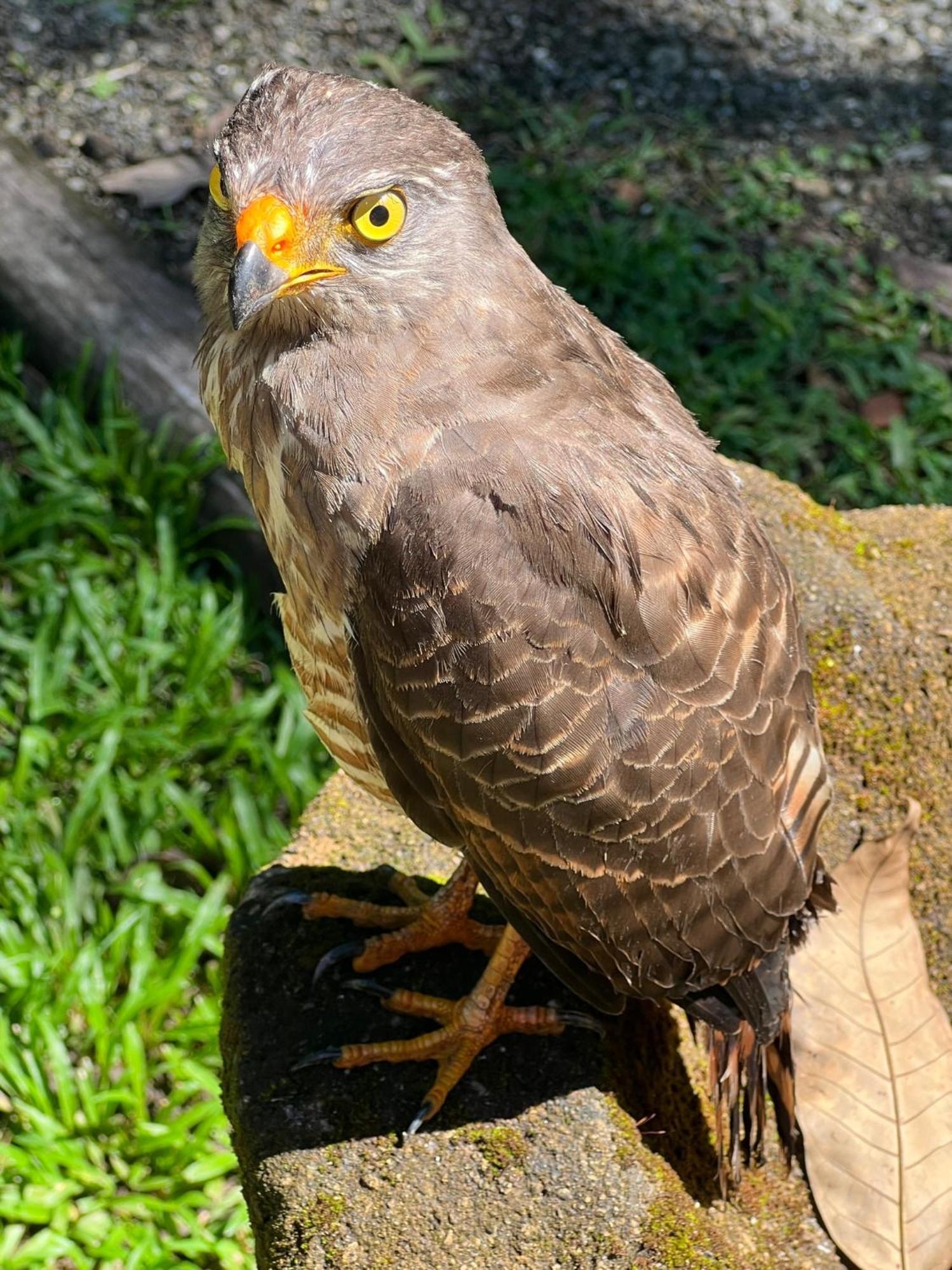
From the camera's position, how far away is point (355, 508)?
2742mm

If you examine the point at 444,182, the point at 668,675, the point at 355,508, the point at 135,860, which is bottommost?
the point at 135,860

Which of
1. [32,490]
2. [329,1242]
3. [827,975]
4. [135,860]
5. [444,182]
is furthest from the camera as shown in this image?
[32,490]

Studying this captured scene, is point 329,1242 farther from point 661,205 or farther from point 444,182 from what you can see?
point 661,205

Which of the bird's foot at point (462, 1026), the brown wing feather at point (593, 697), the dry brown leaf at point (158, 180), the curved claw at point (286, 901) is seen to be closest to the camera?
the brown wing feather at point (593, 697)

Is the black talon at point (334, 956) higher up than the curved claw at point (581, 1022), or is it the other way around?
the curved claw at point (581, 1022)

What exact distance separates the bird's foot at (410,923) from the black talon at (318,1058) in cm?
25

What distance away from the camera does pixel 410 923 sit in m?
3.64

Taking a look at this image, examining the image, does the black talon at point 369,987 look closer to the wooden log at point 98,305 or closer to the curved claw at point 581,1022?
the curved claw at point 581,1022

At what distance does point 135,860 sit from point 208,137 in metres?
3.80

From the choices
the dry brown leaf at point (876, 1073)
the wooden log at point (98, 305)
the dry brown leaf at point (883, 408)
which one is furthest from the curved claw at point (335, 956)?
the dry brown leaf at point (883, 408)

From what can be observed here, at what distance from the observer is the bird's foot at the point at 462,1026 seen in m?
3.29

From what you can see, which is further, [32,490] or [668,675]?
[32,490]

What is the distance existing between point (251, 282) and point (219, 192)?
1.00 feet

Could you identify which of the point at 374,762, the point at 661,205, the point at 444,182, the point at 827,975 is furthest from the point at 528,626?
the point at 661,205
